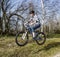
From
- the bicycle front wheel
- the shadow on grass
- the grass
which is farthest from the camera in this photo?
the shadow on grass

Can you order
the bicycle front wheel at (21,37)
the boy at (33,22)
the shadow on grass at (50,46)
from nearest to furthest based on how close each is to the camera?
1. the boy at (33,22)
2. the bicycle front wheel at (21,37)
3. the shadow on grass at (50,46)

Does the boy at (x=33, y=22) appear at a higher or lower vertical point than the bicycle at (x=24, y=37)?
higher

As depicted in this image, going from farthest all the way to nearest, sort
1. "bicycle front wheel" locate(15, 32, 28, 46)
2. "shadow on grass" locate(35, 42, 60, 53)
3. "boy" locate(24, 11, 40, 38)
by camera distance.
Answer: "shadow on grass" locate(35, 42, 60, 53) < "bicycle front wheel" locate(15, 32, 28, 46) < "boy" locate(24, 11, 40, 38)

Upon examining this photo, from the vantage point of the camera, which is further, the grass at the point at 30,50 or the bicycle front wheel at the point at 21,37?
the grass at the point at 30,50

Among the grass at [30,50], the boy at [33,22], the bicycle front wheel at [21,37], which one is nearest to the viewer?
the boy at [33,22]

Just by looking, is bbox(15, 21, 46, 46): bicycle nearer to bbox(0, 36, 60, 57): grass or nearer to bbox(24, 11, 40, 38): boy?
bbox(24, 11, 40, 38): boy

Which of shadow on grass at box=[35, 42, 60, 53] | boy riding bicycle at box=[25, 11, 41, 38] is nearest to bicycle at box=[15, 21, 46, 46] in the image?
boy riding bicycle at box=[25, 11, 41, 38]

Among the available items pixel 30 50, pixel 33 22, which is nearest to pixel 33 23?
pixel 33 22

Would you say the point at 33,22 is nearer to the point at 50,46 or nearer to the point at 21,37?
the point at 21,37

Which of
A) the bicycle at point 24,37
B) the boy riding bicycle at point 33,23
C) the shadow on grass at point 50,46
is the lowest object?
the shadow on grass at point 50,46

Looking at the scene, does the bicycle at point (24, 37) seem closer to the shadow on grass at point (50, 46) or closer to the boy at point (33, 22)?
the boy at point (33, 22)

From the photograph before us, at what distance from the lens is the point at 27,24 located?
42.9ft

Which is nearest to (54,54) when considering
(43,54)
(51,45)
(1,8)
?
(43,54)

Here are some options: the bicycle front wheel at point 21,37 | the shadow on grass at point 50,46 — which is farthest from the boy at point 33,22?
the shadow on grass at point 50,46
